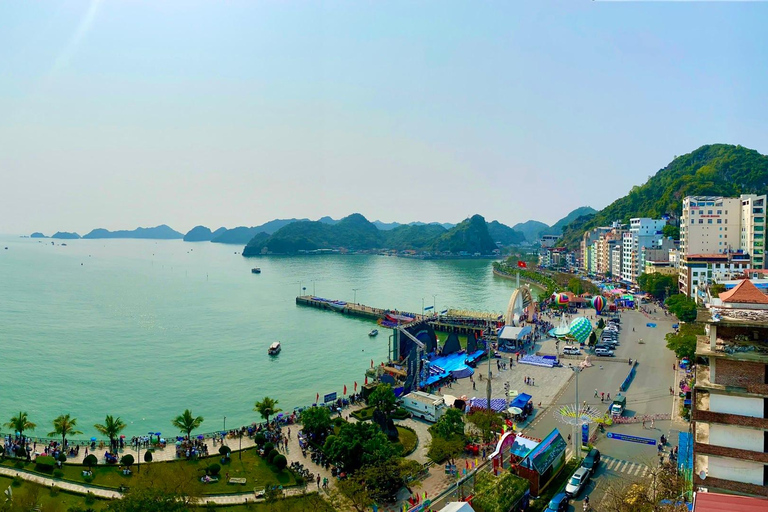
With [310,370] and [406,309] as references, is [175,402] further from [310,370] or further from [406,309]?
[406,309]

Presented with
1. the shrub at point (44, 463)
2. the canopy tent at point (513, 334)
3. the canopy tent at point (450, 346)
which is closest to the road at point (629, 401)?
the canopy tent at point (513, 334)

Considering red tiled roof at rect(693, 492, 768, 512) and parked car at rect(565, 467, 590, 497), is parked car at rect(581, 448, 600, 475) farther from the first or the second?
red tiled roof at rect(693, 492, 768, 512)

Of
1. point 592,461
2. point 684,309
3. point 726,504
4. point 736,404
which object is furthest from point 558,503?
point 684,309

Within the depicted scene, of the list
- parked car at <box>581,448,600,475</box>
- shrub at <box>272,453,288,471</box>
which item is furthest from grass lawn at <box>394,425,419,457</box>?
parked car at <box>581,448,600,475</box>

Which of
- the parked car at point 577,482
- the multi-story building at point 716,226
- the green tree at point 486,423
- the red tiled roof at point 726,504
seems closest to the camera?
the red tiled roof at point 726,504

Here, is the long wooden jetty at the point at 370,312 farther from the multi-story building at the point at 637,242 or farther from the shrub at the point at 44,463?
the multi-story building at the point at 637,242

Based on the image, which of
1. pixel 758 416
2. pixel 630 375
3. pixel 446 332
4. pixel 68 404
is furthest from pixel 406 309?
pixel 758 416
